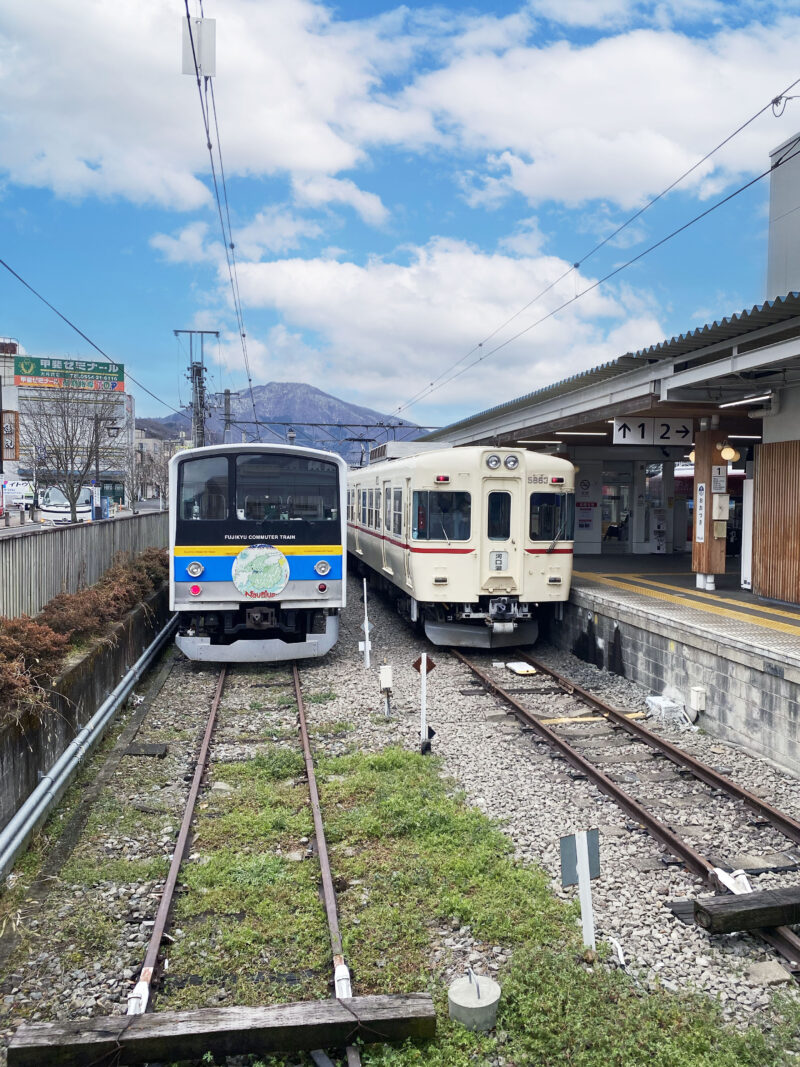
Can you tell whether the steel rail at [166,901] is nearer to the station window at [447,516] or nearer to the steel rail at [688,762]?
the steel rail at [688,762]

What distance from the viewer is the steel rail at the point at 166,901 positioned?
3.61 m

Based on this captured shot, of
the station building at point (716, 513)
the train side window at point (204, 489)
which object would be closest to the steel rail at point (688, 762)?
A: the station building at point (716, 513)

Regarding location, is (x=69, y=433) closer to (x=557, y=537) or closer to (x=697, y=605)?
(x=557, y=537)

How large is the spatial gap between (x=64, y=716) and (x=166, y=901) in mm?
2756

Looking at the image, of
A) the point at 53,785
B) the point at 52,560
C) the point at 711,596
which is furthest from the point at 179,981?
the point at 711,596

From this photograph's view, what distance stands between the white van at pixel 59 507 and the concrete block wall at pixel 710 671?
1249 inches

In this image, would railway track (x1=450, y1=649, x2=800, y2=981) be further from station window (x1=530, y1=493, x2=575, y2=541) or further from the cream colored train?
station window (x1=530, y1=493, x2=575, y2=541)

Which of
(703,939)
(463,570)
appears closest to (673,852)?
(703,939)

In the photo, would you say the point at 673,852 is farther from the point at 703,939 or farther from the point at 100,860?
the point at 100,860

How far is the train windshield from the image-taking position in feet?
34.5

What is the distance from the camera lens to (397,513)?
Answer: 12.8m

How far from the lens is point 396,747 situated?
7.25 metres

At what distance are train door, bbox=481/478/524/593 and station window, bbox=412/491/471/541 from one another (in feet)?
0.97

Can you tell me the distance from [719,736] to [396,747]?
352 centimetres
